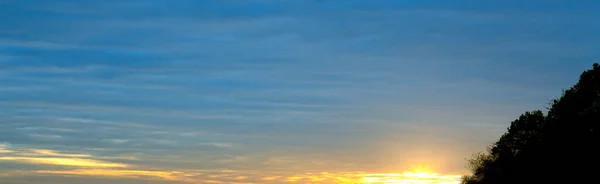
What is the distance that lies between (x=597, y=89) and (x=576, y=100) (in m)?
2.65

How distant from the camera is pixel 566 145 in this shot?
77.7 metres

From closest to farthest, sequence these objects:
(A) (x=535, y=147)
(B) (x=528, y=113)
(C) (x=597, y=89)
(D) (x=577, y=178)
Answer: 1. (D) (x=577, y=178)
2. (C) (x=597, y=89)
3. (A) (x=535, y=147)
4. (B) (x=528, y=113)

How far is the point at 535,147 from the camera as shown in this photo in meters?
86.4

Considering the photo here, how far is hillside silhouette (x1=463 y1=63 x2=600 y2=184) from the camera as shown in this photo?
244ft

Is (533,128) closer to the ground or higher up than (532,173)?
higher up

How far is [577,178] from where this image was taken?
7462cm

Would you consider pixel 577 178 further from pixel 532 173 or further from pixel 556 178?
pixel 532 173

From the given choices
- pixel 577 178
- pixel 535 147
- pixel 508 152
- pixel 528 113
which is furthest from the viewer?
pixel 528 113

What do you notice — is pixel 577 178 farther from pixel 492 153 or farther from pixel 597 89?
→ pixel 492 153

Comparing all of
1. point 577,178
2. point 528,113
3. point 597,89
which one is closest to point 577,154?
point 577,178

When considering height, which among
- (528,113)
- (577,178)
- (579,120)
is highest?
(528,113)

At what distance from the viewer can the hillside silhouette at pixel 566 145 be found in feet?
244

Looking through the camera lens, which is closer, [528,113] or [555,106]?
[555,106]

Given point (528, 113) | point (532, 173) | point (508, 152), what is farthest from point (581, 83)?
point (528, 113)
